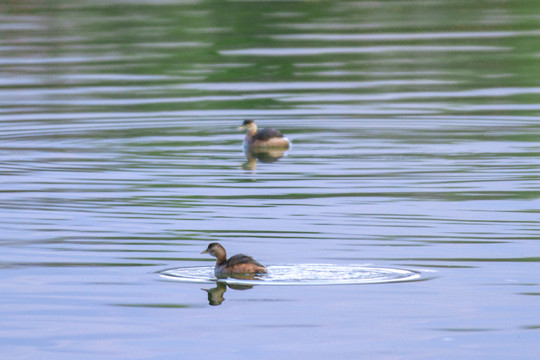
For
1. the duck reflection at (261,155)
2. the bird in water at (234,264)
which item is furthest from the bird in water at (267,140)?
the bird in water at (234,264)

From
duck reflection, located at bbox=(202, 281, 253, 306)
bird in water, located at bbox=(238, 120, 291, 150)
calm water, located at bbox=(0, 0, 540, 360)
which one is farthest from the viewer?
bird in water, located at bbox=(238, 120, 291, 150)

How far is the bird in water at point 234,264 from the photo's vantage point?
1228 cm

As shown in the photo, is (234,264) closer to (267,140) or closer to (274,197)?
(274,197)

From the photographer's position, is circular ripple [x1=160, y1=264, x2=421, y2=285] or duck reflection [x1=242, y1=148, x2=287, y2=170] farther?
duck reflection [x1=242, y1=148, x2=287, y2=170]

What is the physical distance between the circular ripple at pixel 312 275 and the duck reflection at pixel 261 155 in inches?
Result: 330

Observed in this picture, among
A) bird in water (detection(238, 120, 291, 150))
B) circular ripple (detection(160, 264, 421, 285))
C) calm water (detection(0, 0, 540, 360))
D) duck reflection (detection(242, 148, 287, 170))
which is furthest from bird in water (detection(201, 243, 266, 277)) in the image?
bird in water (detection(238, 120, 291, 150))

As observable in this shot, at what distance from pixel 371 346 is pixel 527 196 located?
7.01 m

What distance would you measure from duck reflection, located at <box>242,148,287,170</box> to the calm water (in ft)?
0.91

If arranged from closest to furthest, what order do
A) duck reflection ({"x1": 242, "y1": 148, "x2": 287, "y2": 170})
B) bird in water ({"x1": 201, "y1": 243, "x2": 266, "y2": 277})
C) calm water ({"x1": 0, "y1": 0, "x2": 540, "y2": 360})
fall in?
calm water ({"x1": 0, "y1": 0, "x2": 540, "y2": 360}), bird in water ({"x1": 201, "y1": 243, "x2": 266, "y2": 277}), duck reflection ({"x1": 242, "y1": 148, "x2": 287, "y2": 170})

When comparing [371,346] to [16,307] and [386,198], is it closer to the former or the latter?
[16,307]

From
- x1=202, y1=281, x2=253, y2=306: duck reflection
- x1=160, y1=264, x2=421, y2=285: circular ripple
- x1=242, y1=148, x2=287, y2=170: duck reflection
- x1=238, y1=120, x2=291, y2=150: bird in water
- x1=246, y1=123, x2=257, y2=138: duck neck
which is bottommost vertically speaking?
x1=202, y1=281, x2=253, y2=306: duck reflection

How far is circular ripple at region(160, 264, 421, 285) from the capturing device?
484 inches

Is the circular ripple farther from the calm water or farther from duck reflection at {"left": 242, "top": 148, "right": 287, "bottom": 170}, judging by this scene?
duck reflection at {"left": 242, "top": 148, "right": 287, "bottom": 170}

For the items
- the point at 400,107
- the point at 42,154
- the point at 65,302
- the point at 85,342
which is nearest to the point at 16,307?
the point at 65,302
